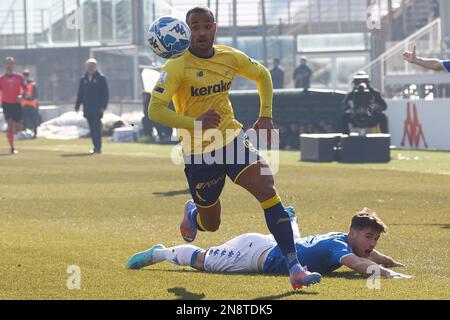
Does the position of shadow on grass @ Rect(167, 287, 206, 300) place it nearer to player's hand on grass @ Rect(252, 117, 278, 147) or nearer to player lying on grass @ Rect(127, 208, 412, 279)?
player lying on grass @ Rect(127, 208, 412, 279)

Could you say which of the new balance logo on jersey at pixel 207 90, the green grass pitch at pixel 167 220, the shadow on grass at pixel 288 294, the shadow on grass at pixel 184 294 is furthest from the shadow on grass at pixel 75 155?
the shadow on grass at pixel 288 294

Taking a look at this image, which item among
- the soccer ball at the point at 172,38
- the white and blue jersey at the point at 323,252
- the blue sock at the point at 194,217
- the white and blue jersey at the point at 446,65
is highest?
Answer: the soccer ball at the point at 172,38

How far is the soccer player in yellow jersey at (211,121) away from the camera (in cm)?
923

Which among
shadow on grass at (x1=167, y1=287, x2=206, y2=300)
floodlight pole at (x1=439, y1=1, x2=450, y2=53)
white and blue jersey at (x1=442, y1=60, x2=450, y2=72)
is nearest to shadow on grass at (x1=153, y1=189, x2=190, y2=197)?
white and blue jersey at (x1=442, y1=60, x2=450, y2=72)

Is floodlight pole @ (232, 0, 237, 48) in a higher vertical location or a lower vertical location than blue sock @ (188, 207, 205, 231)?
higher

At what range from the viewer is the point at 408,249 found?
37.2 feet

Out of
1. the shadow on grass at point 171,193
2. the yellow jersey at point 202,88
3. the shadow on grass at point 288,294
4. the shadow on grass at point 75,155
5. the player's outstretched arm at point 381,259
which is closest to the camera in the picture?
the shadow on grass at point 288,294

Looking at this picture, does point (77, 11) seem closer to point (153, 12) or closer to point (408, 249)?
point (153, 12)

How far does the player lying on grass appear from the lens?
30.2 ft

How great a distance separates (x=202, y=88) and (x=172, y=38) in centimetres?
46

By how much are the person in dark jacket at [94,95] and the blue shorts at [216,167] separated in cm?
2010

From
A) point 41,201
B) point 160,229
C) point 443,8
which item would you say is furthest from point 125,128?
point 160,229

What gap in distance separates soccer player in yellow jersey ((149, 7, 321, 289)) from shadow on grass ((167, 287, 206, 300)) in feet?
2.67

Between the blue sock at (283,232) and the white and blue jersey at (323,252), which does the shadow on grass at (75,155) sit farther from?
the blue sock at (283,232)
